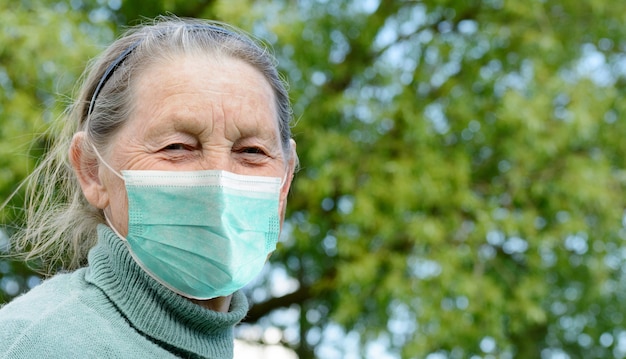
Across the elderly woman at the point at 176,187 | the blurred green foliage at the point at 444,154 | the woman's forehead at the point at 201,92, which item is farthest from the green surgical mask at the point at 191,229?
the blurred green foliage at the point at 444,154

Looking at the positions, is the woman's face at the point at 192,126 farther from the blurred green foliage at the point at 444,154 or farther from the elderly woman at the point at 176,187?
the blurred green foliage at the point at 444,154

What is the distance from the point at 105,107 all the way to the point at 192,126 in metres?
0.26

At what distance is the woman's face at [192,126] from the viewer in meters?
2.00

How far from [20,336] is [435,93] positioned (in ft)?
22.9

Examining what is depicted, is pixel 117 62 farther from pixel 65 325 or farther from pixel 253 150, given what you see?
pixel 65 325

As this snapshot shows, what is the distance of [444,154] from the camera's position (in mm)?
8039

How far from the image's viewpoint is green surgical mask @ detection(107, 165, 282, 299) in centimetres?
203

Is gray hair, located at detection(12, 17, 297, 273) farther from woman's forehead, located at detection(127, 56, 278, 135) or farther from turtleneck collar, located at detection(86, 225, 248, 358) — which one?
turtleneck collar, located at detection(86, 225, 248, 358)

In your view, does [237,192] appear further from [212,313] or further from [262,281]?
[262,281]

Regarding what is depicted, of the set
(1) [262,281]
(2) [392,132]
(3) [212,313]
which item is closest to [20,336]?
(3) [212,313]

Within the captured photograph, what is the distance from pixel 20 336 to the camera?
5.63 feet

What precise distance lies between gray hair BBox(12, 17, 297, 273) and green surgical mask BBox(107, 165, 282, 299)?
18 cm

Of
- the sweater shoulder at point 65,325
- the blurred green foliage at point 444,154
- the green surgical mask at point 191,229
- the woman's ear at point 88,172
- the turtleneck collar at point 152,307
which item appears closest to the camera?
the sweater shoulder at point 65,325

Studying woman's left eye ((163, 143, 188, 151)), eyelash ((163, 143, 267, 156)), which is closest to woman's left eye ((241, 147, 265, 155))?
eyelash ((163, 143, 267, 156))
